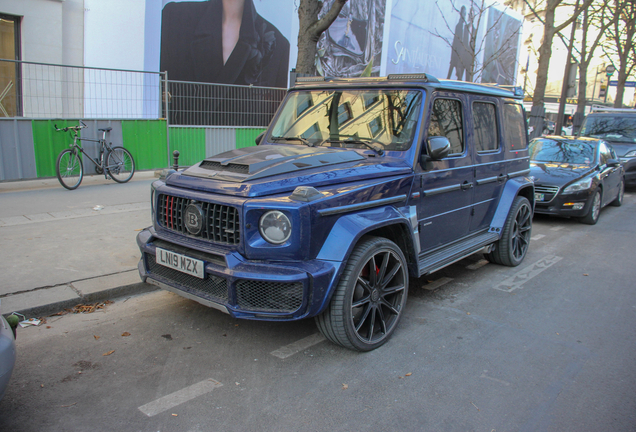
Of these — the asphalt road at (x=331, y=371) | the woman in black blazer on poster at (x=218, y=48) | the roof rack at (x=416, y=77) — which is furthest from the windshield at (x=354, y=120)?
the woman in black blazer on poster at (x=218, y=48)

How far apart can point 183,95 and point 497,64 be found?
23087 millimetres

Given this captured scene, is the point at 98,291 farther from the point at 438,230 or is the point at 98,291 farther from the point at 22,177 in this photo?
the point at 22,177

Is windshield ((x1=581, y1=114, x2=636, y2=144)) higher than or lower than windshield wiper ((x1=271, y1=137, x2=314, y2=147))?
higher

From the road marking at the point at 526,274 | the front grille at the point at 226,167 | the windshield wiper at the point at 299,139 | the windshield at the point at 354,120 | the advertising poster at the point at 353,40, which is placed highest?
the advertising poster at the point at 353,40

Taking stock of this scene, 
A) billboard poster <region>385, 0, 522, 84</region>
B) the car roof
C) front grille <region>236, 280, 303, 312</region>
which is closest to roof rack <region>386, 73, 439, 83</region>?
the car roof

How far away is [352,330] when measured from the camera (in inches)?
137

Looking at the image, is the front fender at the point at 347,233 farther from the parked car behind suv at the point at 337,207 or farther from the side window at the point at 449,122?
the side window at the point at 449,122

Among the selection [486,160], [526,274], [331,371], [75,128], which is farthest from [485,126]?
[75,128]

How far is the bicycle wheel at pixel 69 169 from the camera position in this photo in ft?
28.9

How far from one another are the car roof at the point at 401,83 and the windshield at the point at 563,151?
4766mm

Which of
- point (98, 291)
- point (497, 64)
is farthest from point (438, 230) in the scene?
point (497, 64)

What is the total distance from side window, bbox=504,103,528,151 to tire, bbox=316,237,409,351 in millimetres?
2723

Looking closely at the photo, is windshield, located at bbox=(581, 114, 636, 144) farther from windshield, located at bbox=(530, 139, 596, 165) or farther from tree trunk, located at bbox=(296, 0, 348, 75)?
tree trunk, located at bbox=(296, 0, 348, 75)

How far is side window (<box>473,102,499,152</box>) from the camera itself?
16.7 feet
